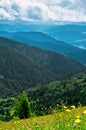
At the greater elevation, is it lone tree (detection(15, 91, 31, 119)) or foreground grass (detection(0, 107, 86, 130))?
lone tree (detection(15, 91, 31, 119))

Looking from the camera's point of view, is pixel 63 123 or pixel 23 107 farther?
pixel 23 107

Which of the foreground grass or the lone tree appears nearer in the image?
the foreground grass

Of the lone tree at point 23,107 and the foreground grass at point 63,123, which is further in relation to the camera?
the lone tree at point 23,107

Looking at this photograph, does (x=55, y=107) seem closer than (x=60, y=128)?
No

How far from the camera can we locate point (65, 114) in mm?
15828

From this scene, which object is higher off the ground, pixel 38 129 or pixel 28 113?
pixel 28 113

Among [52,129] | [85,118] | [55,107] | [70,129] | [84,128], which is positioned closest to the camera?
[84,128]

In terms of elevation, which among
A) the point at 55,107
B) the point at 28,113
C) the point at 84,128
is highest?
the point at 28,113

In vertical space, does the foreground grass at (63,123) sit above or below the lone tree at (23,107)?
below

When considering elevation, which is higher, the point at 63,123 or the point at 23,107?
the point at 23,107

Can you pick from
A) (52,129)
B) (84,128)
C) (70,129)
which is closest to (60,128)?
(52,129)

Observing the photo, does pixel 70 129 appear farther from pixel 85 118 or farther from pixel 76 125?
pixel 85 118

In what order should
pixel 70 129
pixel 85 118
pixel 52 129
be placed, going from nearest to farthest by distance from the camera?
pixel 70 129
pixel 52 129
pixel 85 118

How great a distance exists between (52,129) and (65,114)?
5.01 m
